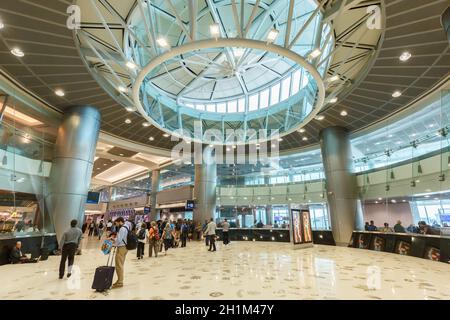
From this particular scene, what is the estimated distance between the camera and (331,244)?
1530 centimetres

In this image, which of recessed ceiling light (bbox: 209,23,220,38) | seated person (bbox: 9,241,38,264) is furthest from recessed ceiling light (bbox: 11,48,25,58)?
recessed ceiling light (bbox: 209,23,220,38)

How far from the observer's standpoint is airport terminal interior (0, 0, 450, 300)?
6.70 metres

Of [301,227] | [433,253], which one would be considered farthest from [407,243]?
[301,227]

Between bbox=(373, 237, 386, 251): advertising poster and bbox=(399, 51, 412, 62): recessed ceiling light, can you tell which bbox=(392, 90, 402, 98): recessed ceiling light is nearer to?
bbox=(399, 51, 412, 62): recessed ceiling light

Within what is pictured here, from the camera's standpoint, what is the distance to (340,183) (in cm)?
1511

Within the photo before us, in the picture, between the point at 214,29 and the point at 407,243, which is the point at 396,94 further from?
the point at 214,29

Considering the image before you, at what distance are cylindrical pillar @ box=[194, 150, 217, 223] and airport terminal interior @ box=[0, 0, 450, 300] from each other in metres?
0.12

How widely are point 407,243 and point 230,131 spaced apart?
13454mm

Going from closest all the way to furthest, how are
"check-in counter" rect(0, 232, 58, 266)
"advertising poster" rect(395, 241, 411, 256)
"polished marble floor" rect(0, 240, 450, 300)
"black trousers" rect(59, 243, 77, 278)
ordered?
"polished marble floor" rect(0, 240, 450, 300) < "black trousers" rect(59, 243, 77, 278) < "check-in counter" rect(0, 232, 58, 266) < "advertising poster" rect(395, 241, 411, 256)

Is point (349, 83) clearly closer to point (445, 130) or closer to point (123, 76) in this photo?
point (445, 130)

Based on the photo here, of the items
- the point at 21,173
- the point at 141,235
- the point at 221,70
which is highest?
the point at 221,70
